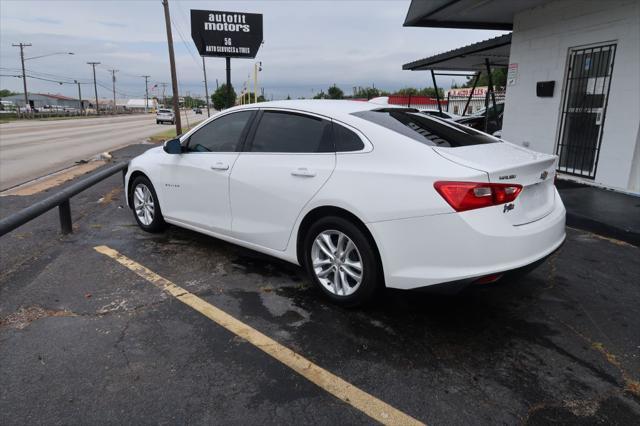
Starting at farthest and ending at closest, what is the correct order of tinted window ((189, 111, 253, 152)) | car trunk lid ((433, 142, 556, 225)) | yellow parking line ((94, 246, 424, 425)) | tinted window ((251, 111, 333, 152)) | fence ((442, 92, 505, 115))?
1. fence ((442, 92, 505, 115))
2. tinted window ((189, 111, 253, 152))
3. tinted window ((251, 111, 333, 152))
4. car trunk lid ((433, 142, 556, 225))
5. yellow parking line ((94, 246, 424, 425))

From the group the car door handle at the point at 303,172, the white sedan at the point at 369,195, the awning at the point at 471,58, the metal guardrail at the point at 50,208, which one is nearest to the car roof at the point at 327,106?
the white sedan at the point at 369,195

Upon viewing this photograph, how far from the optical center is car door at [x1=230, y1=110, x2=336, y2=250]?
3.81 metres

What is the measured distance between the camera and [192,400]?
2602 millimetres

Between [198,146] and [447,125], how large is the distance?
2553mm

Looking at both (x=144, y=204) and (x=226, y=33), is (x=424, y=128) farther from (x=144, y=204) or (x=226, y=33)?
(x=226, y=33)

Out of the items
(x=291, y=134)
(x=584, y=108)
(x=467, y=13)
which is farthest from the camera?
(x=467, y=13)

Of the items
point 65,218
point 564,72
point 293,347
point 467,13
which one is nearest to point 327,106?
point 293,347

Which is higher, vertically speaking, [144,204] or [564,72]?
[564,72]

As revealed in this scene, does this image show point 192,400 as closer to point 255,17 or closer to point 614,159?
point 614,159

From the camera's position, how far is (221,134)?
190 inches

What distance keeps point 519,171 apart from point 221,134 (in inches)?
114

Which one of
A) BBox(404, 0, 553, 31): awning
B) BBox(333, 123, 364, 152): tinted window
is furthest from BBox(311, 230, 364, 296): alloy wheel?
BBox(404, 0, 553, 31): awning

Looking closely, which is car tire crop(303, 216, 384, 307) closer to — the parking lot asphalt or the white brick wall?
the parking lot asphalt

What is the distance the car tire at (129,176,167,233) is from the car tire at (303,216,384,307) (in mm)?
2408
